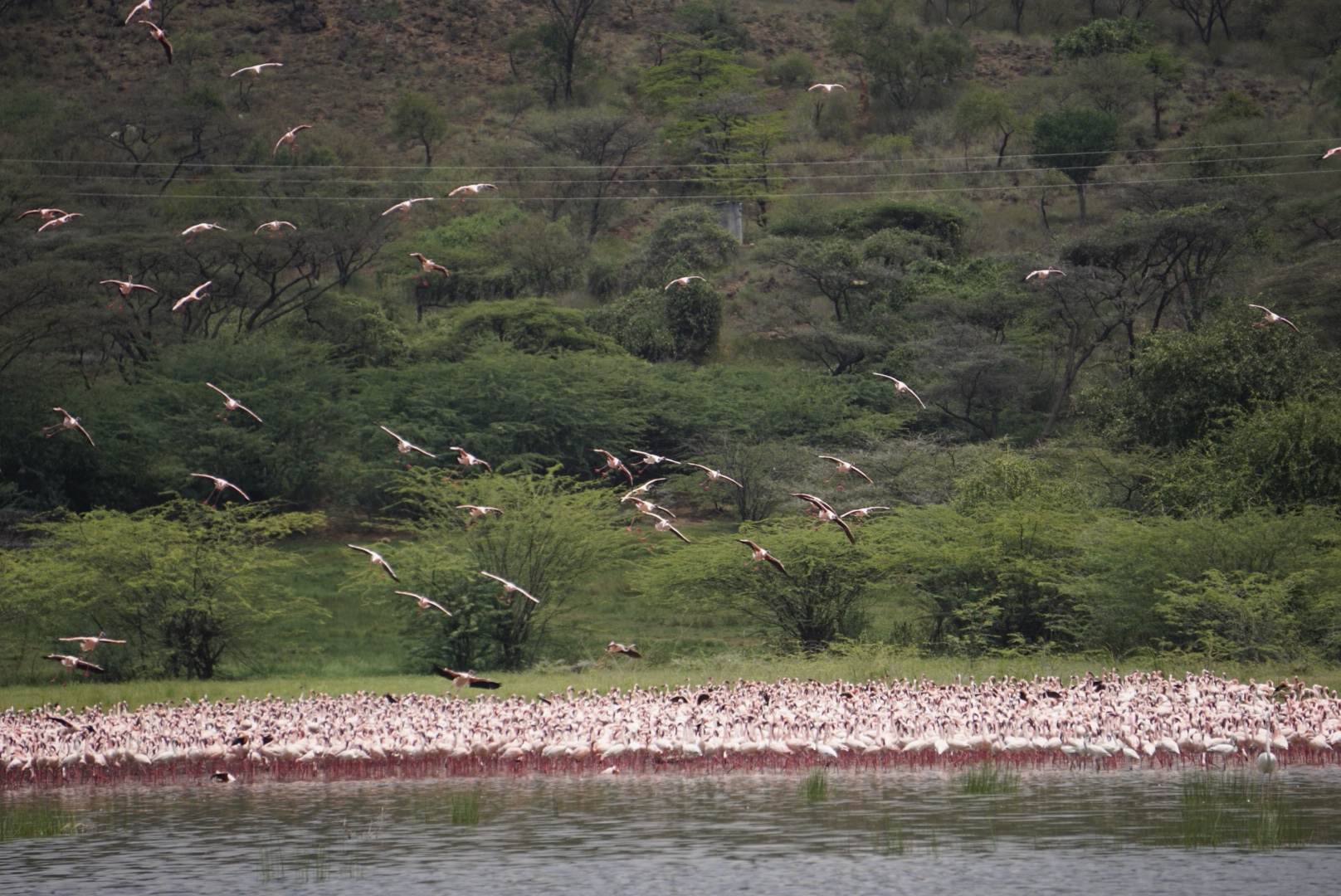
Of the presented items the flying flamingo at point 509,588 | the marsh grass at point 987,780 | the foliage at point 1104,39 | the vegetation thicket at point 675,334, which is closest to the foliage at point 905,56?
the vegetation thicket at point 675,334

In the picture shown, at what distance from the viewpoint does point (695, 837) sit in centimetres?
1631

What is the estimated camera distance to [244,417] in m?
46.9

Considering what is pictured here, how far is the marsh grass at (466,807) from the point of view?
1766 cm

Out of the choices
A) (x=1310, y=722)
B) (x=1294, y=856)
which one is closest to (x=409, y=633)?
(x=1310, y=722)

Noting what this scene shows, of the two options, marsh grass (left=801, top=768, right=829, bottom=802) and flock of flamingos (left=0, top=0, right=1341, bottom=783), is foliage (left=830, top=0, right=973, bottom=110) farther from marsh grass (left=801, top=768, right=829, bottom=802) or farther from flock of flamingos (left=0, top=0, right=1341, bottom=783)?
marsh grass (left=801, top=768, right=829, bottom=802)

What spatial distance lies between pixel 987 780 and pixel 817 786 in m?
2.38

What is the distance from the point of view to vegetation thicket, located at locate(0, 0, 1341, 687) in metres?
31.9

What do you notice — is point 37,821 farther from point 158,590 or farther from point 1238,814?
point 1238,814

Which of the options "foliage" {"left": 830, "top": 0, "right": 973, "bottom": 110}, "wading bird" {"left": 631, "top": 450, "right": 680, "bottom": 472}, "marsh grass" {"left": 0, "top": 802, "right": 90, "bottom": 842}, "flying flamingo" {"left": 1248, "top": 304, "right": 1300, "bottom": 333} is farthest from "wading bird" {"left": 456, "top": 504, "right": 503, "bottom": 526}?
"foliage" {"left": 830, "top": 0, "right": 973, "bottom": 110}

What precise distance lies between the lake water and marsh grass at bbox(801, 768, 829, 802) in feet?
0.17

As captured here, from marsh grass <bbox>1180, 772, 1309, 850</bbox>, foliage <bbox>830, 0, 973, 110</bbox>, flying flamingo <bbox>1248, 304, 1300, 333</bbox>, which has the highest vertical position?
foliage <bbox>830, 0, 973, 110</bbox>

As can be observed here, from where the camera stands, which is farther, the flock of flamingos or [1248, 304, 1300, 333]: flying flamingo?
[1248, 304, 1300, 333]: flying flamingo

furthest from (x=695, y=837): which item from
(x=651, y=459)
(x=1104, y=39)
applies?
(x=1104, y=39)

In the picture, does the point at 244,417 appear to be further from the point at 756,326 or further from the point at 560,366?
the point at 756,326
